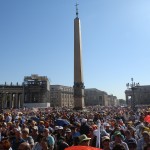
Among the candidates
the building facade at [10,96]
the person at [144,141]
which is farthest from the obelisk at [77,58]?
the building facade at [10,96]

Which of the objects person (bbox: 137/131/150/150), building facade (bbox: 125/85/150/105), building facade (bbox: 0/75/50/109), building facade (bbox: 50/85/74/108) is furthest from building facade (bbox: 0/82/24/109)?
person (bbox: 137/131/150/150)

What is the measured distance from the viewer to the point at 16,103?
422 feet

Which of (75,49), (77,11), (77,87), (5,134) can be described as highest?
(77,11)

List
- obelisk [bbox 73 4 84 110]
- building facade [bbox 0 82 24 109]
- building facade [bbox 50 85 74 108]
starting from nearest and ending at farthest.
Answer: obelisk [bbox 73 4 84 110] → building facade [bbox 0 82 24 109] → building facade [bbox 50 85 74 108]

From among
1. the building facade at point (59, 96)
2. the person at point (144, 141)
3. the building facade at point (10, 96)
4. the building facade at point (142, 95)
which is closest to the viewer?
the person at point (144, 141)

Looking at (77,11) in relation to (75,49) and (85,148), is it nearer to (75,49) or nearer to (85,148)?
(75,49)

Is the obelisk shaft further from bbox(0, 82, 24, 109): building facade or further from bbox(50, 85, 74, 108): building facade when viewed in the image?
bbox(50, 85, 74, 108): building facade

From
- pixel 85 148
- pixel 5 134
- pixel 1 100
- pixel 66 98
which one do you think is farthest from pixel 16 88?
pixel 85 148

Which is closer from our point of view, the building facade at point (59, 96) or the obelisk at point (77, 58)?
the obelisk at point (77, 58)

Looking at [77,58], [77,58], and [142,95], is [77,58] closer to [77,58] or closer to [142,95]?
[77,58]

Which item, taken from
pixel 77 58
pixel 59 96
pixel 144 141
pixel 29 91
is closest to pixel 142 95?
pixel 59 96

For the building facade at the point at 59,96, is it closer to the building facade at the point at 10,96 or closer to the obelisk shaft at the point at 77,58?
the building facade at the point at 10,96

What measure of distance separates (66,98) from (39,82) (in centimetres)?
6031

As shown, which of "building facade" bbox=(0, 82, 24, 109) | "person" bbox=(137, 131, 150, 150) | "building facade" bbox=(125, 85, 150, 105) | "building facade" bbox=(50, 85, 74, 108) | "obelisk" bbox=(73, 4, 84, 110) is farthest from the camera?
"building facade" bbox=(50, 85, 74, 108)
